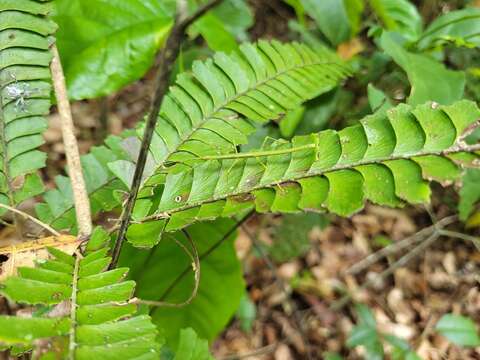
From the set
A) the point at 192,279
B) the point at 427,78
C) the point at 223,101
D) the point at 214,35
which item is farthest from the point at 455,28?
the point at 192,279

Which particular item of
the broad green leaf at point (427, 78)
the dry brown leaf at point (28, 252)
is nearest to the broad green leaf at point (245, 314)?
the broad green leaf at point (427, 78)

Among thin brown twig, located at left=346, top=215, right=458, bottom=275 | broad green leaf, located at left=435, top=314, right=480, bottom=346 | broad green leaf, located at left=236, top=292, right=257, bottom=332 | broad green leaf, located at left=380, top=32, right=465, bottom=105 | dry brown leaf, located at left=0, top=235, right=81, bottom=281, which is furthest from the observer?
thin brown twig, located at left=346, top=215, right=458, bottom=275

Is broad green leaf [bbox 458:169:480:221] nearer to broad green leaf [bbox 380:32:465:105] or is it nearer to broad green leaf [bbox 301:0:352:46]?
broad green leaf [bbox 380:32:465:105]

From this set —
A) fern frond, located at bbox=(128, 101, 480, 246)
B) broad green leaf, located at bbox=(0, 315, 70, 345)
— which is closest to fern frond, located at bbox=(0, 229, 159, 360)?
broad green leaf, located at bbox=(0, 315, 70, 345)

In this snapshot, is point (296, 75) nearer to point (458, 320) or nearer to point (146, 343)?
point (146, 343)

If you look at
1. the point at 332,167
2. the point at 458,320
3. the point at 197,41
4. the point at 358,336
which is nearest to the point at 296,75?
the point at 332,167

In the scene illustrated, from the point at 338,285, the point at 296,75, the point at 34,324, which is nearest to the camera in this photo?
the point at 34,324
